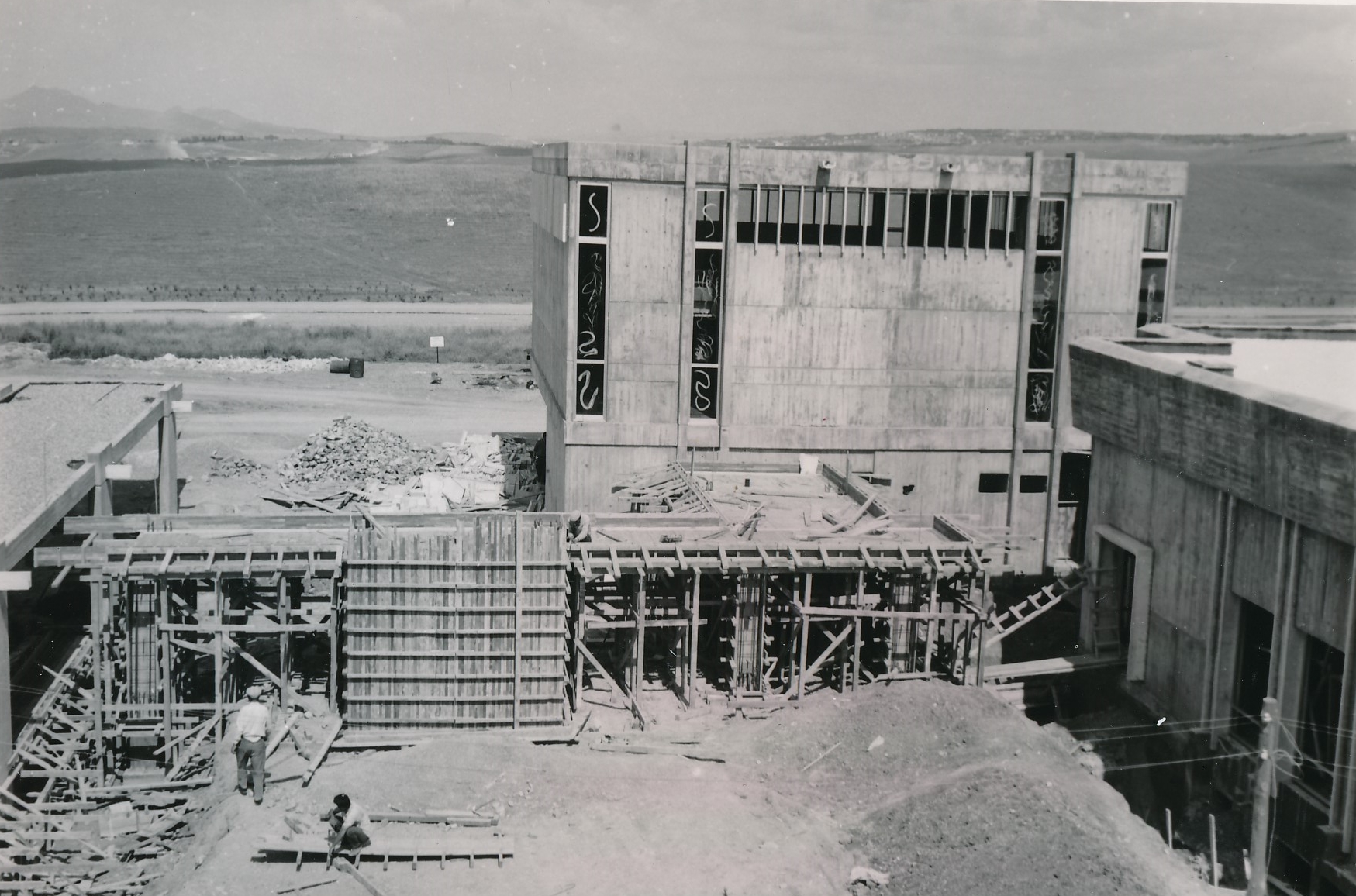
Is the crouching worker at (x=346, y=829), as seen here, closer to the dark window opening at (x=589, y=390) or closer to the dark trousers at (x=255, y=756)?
the dark trousers at (x=255, y=756)

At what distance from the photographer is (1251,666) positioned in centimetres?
2469

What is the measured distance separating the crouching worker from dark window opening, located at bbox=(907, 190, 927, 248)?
21.1 m

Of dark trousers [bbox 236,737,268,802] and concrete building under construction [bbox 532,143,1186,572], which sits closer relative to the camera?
dark trousers [bbox 236,737,268,802]

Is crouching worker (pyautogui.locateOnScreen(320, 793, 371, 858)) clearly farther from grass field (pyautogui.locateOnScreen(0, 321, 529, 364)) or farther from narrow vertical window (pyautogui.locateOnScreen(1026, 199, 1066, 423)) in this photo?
grass field (pyautogui.locateOnScreen(0, 321, 529, 364))

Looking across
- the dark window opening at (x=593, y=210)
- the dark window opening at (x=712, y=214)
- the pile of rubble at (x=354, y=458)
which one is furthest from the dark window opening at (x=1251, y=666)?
the pile of rubble at (x=354, y=458)

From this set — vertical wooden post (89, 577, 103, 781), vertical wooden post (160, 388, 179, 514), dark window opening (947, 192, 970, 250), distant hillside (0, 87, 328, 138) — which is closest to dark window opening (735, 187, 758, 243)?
dark window opening (947, 192, 970, 250)

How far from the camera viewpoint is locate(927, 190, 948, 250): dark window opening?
112ft

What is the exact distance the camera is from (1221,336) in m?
36.2

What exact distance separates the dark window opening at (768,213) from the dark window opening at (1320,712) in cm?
1682

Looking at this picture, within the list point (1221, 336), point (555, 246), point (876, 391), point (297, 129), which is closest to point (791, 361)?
point (876, 391)

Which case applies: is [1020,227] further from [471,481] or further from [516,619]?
[471,481]

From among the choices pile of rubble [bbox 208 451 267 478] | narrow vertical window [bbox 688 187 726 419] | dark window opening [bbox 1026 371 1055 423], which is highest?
narrow vertical window [bbox 688 187 726 419]

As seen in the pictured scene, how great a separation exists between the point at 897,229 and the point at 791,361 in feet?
15.2

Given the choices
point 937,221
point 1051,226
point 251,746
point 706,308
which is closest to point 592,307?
point 706,308
